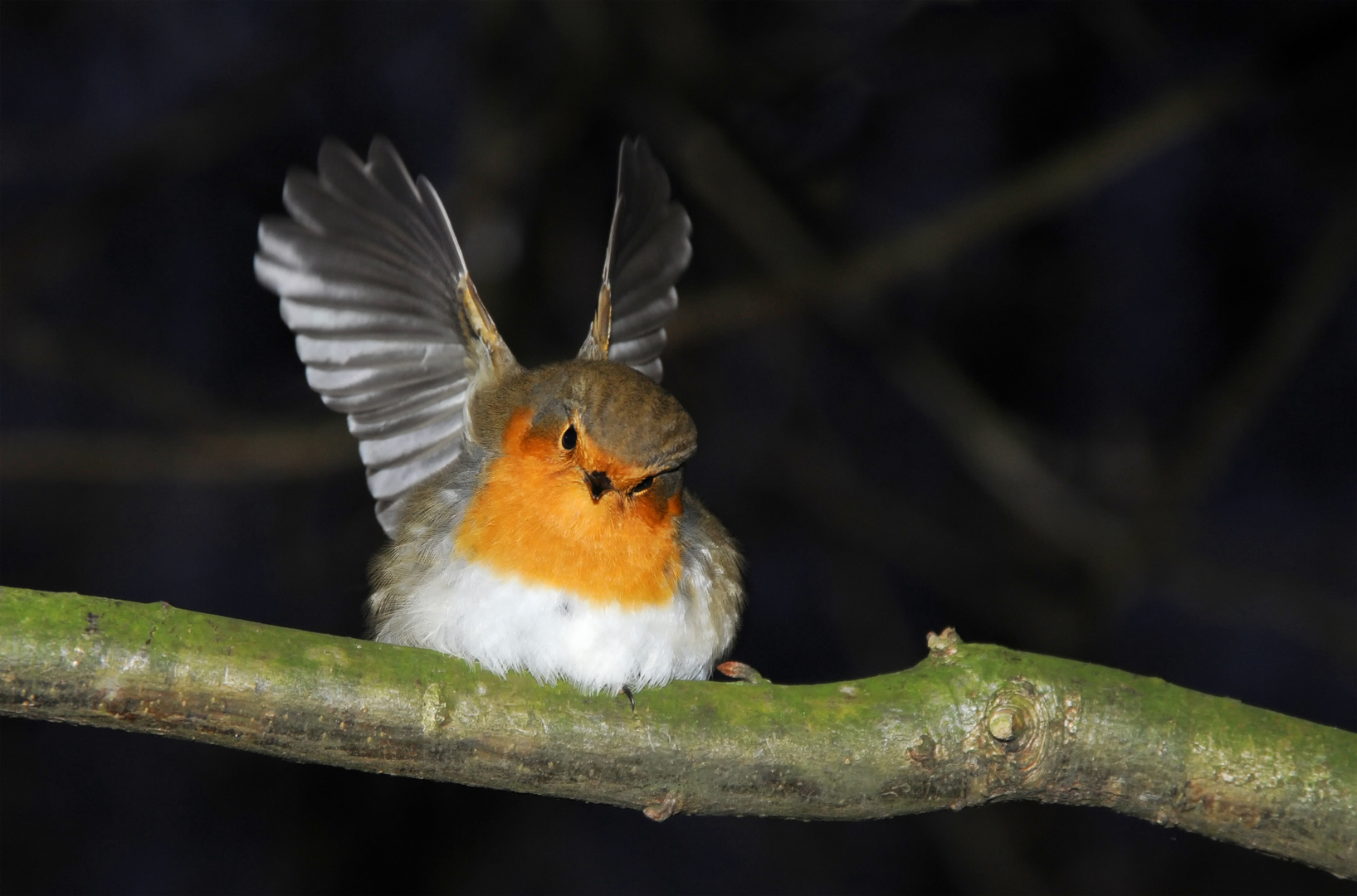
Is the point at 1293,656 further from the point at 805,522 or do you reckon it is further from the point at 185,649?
the point at 185,649

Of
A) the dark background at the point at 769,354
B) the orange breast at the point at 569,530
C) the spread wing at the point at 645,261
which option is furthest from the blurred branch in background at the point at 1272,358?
the orange breast at the point at 569,530

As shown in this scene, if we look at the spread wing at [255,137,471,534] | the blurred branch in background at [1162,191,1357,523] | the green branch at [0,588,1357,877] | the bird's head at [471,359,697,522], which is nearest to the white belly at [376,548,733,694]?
the green branch at [0,588,1357,877]

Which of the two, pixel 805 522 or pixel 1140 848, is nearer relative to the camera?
pixel 1140 848

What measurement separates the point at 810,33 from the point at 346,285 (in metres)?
3.47

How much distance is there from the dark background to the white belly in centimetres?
274

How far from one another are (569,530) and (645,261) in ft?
4.31

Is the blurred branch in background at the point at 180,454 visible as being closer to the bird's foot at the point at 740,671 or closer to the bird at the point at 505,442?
the bird at the point at 505,442

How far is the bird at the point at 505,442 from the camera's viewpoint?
286 centimetres

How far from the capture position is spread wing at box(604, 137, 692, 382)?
3.79m

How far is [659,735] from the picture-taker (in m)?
2.51

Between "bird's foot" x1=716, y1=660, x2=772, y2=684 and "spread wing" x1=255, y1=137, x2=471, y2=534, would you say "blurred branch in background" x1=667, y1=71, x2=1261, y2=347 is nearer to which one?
"spread wing" x1=255, y1=137, x2=471, y2=534

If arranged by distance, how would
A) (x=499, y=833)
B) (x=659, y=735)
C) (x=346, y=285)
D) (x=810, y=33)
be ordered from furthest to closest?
(x=499, y=833) < (x=810, y=33) < (x=346, y=285) < (x=659, y=735)

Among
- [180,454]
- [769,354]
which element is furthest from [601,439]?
[769,354]

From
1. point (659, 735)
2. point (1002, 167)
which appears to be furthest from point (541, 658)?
point (1002, 167)
